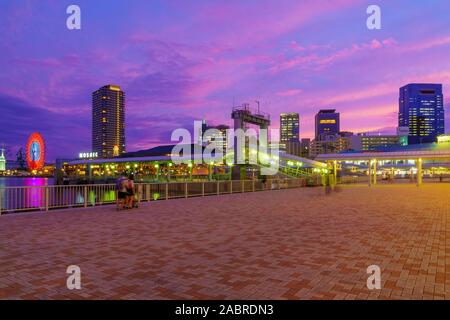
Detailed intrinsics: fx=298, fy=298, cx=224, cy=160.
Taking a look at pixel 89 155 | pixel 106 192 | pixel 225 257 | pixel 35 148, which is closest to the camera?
pixel 225 257

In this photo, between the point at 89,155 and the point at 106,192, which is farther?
the point at 89,155

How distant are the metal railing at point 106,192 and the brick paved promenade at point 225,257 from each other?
2.58 metres

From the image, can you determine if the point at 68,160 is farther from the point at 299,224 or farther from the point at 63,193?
the point at 299,224

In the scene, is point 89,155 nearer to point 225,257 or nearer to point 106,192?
point 106,192

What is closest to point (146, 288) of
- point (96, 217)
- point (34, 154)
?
point (96, 217)

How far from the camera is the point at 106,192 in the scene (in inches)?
623

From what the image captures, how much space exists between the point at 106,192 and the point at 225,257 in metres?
12.0

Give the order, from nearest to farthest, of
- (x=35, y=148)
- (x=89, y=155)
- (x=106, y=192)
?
(x=106, y=192) < (x=35, y=148) < (x=89, y=155)

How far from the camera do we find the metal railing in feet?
40.4

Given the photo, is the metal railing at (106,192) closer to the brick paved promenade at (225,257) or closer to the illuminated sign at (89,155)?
the brick paved promenade at (225,257)

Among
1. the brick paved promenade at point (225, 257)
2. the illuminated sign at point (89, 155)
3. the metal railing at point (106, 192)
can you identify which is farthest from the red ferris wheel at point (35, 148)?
the illuminated sign at point (89, 155)

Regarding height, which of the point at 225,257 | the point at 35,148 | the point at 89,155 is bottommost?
the point at 225,257

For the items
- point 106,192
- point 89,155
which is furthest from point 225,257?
point 89,155

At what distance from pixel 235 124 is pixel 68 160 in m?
80.3
